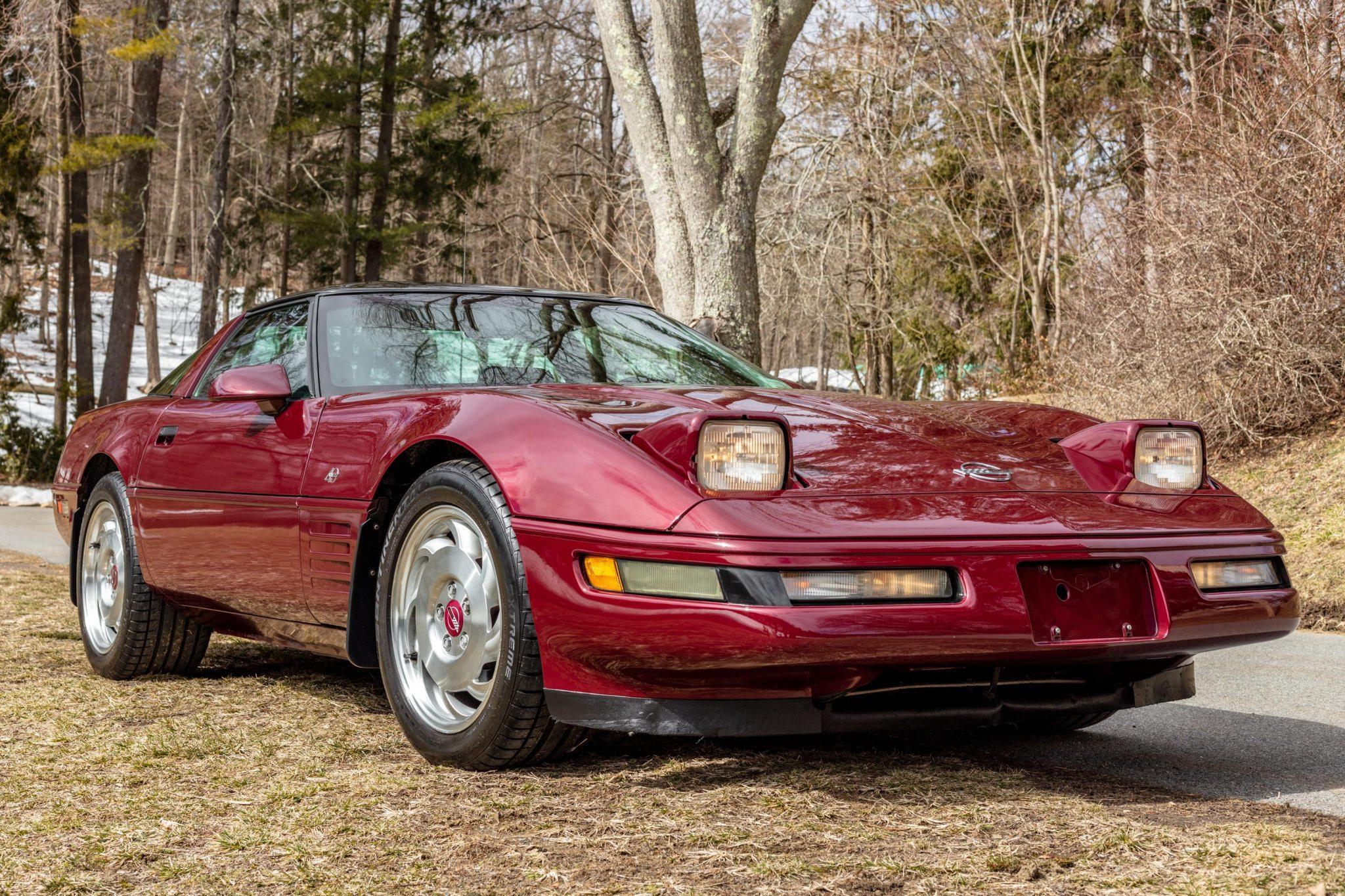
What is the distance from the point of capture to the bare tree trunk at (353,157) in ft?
80.2

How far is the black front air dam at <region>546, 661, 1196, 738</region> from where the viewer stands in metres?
2.78

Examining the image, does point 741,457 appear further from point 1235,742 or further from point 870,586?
point 1235,742

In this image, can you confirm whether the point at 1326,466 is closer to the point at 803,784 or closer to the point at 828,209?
the point at 803,784

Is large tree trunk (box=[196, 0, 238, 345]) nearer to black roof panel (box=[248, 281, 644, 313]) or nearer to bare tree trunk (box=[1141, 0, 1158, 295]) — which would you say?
bare tree trunk (box=[1141, 0, 1158, 295])

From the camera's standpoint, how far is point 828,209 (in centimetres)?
1764

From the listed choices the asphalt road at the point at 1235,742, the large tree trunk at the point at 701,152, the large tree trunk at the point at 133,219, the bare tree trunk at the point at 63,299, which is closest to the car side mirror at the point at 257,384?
the asphalt road at the point at 1235,742

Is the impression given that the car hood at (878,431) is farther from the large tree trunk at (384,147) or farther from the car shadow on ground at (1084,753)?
the large tree trunk at (384,147)

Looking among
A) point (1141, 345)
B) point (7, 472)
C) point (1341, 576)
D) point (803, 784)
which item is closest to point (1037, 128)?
point (1141, 345)

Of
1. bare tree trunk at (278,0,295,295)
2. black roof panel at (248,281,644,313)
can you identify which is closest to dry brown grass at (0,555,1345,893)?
black roof panel at (248,281,644,313)

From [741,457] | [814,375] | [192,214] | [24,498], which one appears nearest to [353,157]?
[24,498]

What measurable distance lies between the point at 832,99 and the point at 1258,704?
1425 cm

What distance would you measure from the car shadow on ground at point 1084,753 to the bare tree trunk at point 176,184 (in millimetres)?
37443

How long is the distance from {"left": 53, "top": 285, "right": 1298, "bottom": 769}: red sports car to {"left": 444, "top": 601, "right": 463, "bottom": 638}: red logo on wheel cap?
15 mm

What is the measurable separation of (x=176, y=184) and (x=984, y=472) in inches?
1979
